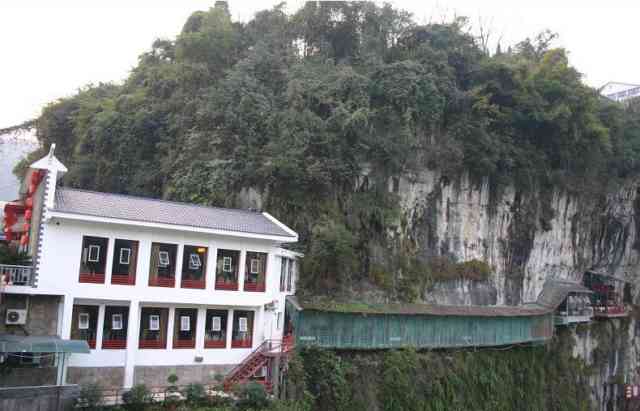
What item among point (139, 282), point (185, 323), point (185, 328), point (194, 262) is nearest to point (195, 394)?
point (185, 328)

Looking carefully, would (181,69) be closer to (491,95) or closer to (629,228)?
(491,95)

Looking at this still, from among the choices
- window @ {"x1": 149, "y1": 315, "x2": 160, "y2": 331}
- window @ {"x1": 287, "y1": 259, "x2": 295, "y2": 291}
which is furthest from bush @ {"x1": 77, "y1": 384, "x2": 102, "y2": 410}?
window @ {"x1": 287, "y1": 259, "x2": 295, "y2": 291}

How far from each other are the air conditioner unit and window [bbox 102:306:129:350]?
243cm

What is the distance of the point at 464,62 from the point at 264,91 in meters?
11.7

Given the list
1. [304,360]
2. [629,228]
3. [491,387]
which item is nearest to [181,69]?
[304,360]

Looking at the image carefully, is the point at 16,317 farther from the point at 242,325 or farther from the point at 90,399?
the point at 242,325

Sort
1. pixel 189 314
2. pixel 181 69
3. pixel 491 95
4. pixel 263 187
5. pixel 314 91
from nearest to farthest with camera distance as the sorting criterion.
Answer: pixel 189 314 → pixel 263 187 → pixel 314 91 → pixel 181 69 → pixel 491 95

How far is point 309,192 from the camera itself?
2670cm

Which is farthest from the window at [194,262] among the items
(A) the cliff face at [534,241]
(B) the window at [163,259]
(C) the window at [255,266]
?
(A) the cliff face at [534,241]

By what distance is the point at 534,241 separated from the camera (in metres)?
36.2

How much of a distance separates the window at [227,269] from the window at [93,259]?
156 inches

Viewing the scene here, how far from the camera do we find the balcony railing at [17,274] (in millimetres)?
18922

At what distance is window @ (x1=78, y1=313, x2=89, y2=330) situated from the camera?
65.7 feet

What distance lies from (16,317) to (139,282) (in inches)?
148
